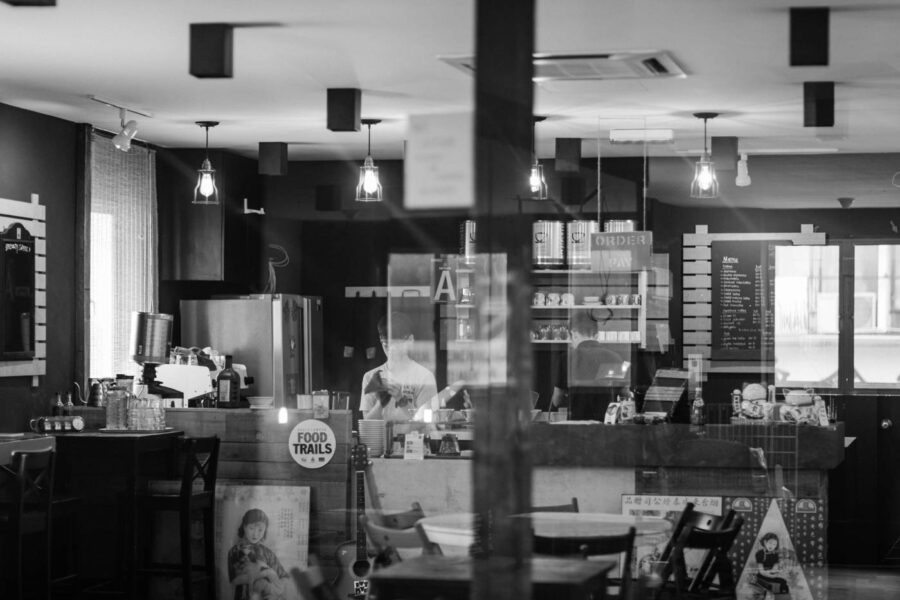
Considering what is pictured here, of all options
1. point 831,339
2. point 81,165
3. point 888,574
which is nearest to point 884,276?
point 831,339

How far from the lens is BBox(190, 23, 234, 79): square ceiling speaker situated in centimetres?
594

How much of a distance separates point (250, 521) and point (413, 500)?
3.77ft

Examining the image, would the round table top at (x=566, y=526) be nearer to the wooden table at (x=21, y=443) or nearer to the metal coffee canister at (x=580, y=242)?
the metal coffee canister at (x=580, y=242)

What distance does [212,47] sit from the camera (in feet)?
19.5

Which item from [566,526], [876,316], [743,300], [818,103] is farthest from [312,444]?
[876,316]

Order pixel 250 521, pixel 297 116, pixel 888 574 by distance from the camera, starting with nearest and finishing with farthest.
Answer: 1. pixel 250 521
2. pixel 297 116
3. pixel 888 574

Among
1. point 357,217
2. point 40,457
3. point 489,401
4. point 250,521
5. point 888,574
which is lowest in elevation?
point 888,574

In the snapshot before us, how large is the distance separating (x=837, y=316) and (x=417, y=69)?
4.04 metres

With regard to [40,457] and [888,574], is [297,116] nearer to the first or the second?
[40,457]

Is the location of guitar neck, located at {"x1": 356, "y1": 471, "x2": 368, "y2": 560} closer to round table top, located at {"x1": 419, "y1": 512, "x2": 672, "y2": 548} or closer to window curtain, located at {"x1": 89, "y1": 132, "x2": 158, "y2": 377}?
round table top, located at {"x1": 419, "y1": 512, "x2": 672, "y2": 548}

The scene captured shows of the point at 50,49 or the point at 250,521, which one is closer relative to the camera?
the point at 50,49

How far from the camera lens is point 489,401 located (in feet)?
12.1

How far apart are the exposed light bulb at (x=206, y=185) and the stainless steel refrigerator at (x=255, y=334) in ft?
4.79

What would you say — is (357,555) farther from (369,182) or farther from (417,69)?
(417,69)
